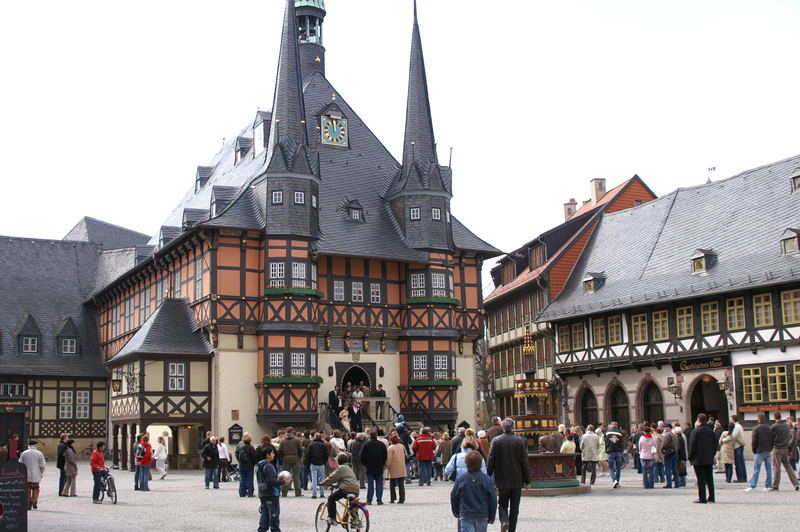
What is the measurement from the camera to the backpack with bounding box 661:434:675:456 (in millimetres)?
24266

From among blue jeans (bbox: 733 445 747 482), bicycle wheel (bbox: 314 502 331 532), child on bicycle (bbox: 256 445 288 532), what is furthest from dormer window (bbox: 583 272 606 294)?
child on bicycle (bbox: 256 445 288 532)

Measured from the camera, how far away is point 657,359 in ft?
137

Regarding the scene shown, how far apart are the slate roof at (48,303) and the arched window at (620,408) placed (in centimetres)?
2755

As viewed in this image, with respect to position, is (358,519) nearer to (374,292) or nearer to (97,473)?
(97,473)

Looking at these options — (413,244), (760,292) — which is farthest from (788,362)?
(413,244)

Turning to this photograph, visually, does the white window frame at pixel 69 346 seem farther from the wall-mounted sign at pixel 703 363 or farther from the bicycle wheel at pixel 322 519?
the bicycle wheel at pixel 322 519

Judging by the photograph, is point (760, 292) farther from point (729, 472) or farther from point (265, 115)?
point (265, 115)

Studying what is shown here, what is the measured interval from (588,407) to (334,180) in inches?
603

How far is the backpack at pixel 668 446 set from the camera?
24266 millimetres

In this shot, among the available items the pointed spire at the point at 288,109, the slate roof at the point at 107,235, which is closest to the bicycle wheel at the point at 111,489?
the pointed spire at the point at 288,109

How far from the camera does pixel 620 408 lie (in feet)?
147

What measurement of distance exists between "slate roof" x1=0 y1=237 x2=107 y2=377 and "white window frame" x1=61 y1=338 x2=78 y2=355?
29 centimetres

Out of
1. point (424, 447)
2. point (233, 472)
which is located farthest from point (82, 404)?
point (424, 447)

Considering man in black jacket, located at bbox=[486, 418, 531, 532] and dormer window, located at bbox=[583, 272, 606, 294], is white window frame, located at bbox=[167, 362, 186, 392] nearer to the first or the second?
dormer window, located at bbox=[583, 272, 606, 294]
